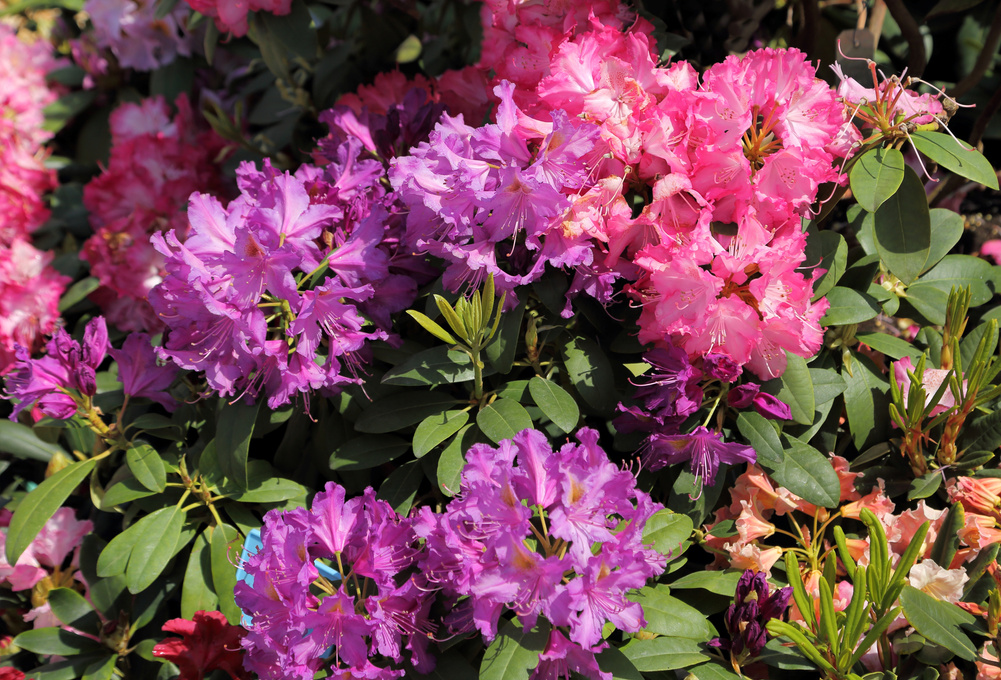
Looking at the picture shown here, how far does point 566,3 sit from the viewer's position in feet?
3.59

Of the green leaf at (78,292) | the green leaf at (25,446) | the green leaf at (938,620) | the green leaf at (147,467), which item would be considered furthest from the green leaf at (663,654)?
the green leaf at (78,292)

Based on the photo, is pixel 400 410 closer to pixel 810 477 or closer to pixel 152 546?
pixel 152 546

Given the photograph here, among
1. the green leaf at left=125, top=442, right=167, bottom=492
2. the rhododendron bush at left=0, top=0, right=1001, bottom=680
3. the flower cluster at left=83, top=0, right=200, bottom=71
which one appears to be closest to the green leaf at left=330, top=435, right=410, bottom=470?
the rhododendron bush at left=0, top=0, right=1001, bottom=680

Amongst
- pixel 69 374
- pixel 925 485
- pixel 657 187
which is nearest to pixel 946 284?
pixel 925 485

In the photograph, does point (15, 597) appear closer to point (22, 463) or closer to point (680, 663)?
point (22, 463)

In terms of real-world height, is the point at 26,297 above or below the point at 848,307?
below

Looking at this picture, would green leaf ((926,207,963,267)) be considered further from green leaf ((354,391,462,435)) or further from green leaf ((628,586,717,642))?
green leaf ((354,391,462,435))

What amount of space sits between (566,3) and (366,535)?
79 centimetres

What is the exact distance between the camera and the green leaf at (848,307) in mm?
1032

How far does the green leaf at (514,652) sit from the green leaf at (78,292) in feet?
4.22

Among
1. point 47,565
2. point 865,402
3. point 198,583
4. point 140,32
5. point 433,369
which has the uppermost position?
point 140,32

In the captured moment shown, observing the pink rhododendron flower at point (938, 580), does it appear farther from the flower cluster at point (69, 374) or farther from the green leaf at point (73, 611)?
the green leaf at point (73, 611)

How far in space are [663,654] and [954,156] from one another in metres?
0.75

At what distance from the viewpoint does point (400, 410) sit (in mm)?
1070
